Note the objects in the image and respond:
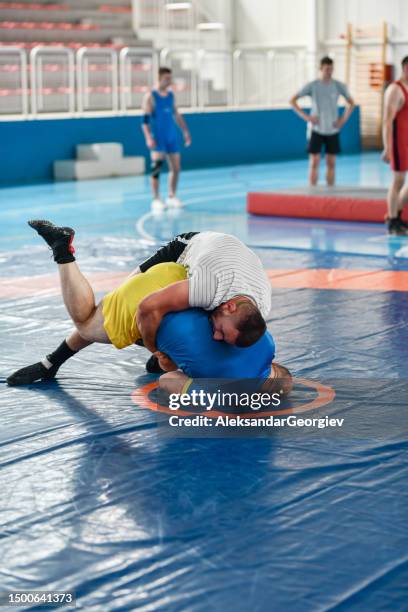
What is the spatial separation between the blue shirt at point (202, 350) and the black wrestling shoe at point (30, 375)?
77cm

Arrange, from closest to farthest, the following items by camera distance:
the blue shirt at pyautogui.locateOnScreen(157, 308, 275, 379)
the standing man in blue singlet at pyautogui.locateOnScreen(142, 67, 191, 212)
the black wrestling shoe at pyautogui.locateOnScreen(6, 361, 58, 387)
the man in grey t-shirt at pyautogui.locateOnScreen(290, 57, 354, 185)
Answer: the blue shirt at pyautogui.locateOnScreen(157, 308, 275, 379) → the black wrestling shoe at pyautogui.locateOnScreen(6, 361, 58, 387) → the standing man in blue singlet at pyautogui.locateOnScreen(142, 67, 191, 212) → the man in grey t-shirt at pyautogui.locateOnScreen(290, 57, 354, 185)

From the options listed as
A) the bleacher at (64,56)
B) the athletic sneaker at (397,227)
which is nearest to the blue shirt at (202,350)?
the athletic sneaker at (397,227)

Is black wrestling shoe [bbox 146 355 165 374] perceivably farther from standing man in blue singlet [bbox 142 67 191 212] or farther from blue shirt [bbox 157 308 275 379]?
standing man in blue singlet [bbox 142 67 191 212]

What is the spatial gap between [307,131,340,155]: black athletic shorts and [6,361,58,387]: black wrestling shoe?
28.4 ft

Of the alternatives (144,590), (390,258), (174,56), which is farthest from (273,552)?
(174,56)

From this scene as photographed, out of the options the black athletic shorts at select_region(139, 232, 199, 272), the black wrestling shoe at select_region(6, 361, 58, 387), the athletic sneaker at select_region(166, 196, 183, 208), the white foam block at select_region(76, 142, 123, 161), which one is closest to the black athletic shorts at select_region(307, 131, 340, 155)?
the athletic sneaker at select_region(166, 196, 183, 208)

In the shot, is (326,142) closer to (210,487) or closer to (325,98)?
(325,98)

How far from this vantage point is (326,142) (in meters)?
13.3

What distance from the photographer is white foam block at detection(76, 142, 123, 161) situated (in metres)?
18.0

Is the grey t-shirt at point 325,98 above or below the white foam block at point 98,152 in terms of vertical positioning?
above

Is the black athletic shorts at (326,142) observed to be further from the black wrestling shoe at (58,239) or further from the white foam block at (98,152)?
the black wrestling shoe at (58,239)

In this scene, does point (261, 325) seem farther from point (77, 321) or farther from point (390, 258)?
point (390, 258)

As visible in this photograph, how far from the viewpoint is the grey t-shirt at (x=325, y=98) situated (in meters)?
13.1

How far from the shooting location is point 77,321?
514 centimetres
